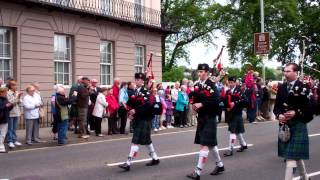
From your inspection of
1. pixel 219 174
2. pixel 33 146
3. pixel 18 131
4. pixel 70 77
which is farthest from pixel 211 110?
pixel 70 77

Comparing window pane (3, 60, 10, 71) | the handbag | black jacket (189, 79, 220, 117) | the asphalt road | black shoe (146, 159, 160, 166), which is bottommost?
the asphalt road

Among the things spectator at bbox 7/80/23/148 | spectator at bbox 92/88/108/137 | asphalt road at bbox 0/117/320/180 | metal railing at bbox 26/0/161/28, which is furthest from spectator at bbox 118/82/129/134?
metal railing at bbox 26/0/161/28

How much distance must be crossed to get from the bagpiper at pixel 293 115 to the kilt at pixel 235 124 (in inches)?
198

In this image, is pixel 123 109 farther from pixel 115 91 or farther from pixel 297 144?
pixel 297 144

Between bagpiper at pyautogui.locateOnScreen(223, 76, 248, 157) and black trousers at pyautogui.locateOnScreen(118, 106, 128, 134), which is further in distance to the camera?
black trousers at pyautogui.locateOnScreen(118, 106, 128, 134)

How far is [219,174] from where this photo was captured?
10.2 metres

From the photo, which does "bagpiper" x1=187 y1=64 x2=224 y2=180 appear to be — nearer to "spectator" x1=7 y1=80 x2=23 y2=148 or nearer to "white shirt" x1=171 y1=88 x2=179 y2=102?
"spectator" x1=7 y1=80 x2=23 y2=148

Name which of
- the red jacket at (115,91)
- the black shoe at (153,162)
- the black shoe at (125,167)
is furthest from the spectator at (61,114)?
the black shoe at (125,167)

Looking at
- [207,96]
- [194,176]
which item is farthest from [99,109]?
[194,176]

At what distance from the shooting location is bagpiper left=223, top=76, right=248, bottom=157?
42.3 feet

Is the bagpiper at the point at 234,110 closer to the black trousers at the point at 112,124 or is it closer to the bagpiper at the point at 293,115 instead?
the bagpiper at the point at 293,115

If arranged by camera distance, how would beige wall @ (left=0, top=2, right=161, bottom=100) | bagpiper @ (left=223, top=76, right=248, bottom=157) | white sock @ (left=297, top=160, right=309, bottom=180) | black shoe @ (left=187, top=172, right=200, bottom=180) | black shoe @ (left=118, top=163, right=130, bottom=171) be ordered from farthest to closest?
beige wall @ (left=0, top=2, right=161, bottom=100)
bagpiper @ (left=223, top=76, right=248, bottom=157)
black shoe @ (left=118, top=163, right=130, bottom=171)
black shoe @ (left=187, top=172, right=200, bottom=180)
white sock @ (left=297, top=160, right=309, bottom=180)

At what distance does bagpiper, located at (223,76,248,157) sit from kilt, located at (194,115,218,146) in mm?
2775

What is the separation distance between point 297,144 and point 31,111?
9.39 meters
